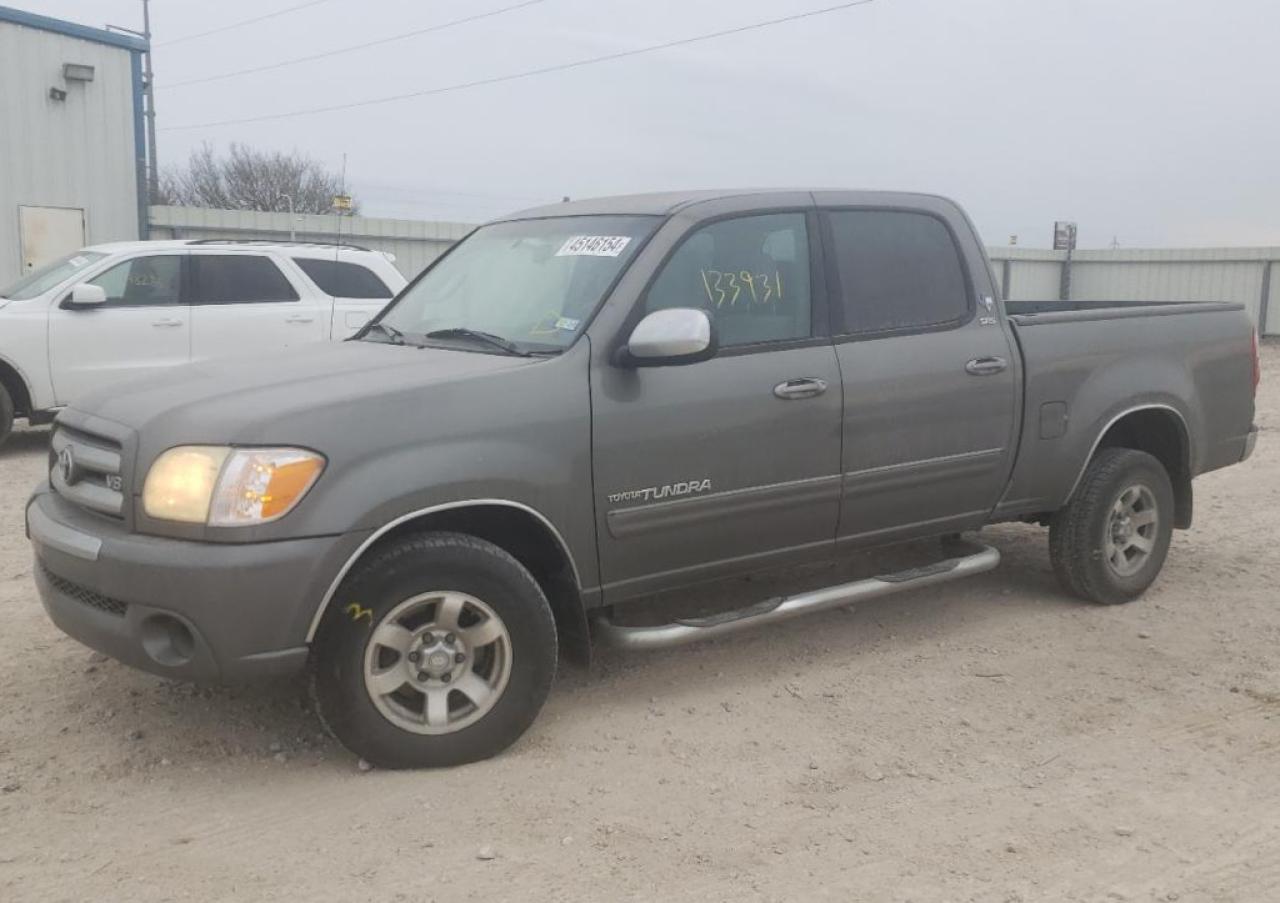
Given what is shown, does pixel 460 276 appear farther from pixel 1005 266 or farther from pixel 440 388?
pixel 1005 266

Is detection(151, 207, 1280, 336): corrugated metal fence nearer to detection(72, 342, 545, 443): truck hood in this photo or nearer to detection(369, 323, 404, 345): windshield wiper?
detection(369, 323, 404, 345): windshield wiper

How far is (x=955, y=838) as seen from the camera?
335 cm

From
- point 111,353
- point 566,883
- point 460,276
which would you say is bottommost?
point 566,883

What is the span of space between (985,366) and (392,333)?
2459 millimetres

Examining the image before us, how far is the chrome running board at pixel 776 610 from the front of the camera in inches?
164

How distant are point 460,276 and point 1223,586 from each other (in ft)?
13.5

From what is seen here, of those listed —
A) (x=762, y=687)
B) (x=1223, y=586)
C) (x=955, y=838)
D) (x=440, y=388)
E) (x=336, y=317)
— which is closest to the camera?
(x=955, y=838)

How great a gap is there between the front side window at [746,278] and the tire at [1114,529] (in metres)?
1.79

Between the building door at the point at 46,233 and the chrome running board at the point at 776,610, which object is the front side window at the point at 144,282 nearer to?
the chrome running board at the point at 776,610

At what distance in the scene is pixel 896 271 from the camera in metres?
4.86

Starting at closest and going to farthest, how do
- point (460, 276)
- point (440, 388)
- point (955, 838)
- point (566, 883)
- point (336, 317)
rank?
point (566, 883) < point (955, 838) < point (440, 388) < point (460, 276) < point (336, 317)

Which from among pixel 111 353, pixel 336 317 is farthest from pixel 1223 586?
pixel 111 353

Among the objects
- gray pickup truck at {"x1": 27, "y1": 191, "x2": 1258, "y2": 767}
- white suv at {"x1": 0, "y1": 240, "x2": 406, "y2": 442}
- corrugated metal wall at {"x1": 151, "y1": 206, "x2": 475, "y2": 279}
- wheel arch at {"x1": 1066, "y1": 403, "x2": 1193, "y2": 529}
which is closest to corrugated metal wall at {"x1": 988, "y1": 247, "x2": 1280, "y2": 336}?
corrugated metal wall at {"x1": 151, "y1": 206, "x2": 475, "y2": 279}

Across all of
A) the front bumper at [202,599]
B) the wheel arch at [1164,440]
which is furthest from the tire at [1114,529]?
the front bumper at [202,599]
